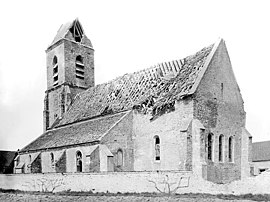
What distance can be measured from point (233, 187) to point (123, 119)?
10.7 meters

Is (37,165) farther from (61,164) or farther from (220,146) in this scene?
(220,146)

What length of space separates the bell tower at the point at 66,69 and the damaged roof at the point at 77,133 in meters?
4.09

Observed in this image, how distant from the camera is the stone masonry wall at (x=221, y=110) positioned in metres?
23.0

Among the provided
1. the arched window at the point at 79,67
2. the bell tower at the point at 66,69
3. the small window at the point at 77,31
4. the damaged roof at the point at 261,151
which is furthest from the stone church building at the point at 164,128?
the damaged roof at the point at 261,151

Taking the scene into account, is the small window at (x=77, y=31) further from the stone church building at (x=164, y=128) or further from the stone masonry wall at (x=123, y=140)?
the stone masonry wall at (x=123, y=140)

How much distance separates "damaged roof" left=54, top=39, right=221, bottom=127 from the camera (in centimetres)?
2466

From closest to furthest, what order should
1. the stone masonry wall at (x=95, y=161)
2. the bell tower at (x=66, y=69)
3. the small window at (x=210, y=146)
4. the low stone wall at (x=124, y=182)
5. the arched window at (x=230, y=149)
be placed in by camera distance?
the low stone wall at (x=124, y=182) < the small window at (x=210, y=146) < the stone masonry wall at (x=95, y=161) < the arched window at (x=230, y=149) < the bell tower at (x=66, y=69)

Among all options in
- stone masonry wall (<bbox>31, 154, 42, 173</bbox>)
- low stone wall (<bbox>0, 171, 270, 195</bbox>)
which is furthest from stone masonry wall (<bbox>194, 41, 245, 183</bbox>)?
stone masonry wall (<bbox>31, 154, 42, 173</bbox>)

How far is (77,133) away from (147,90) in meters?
7.58

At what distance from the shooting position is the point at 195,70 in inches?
977

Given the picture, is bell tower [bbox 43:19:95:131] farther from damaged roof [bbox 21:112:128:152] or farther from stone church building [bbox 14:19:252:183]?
stone church building [bbox 14:19:252:183]

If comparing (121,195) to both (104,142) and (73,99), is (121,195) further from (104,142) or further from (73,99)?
(73,99)

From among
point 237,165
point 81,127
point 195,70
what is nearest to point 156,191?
point 237,165

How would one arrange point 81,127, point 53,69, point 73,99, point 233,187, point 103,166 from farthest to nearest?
point 53,69 → point 73,99 → point 81,127 → point 103,166 → point 233,187
